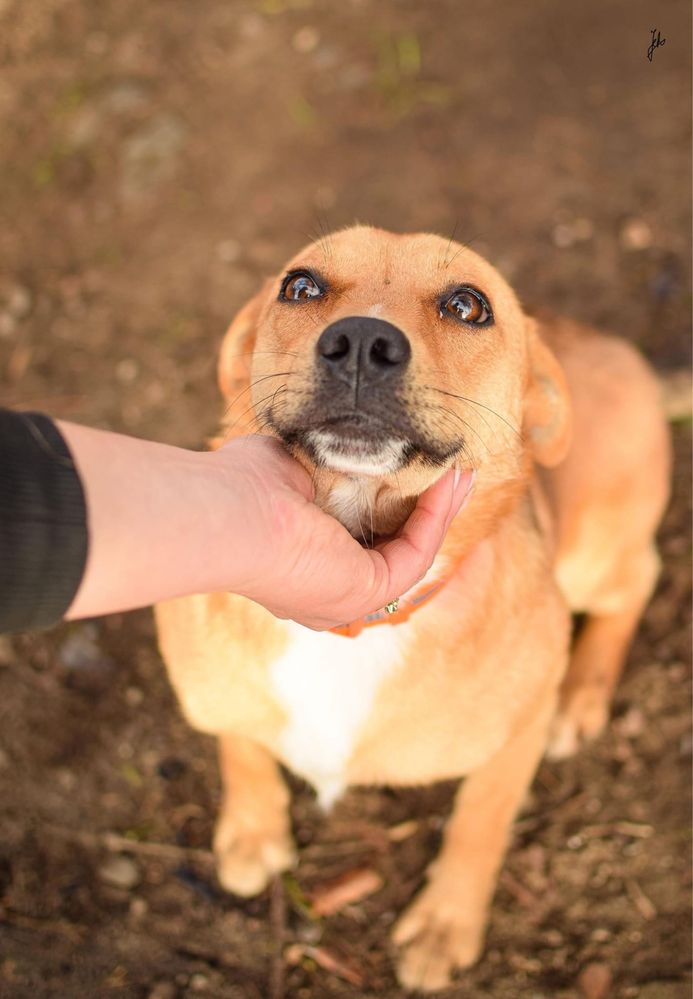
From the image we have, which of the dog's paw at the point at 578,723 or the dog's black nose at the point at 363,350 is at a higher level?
the dog's black nose at the point at 363,350

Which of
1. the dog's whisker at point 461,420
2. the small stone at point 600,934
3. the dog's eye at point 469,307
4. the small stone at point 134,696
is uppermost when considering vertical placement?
the dog's eye at point 469,307

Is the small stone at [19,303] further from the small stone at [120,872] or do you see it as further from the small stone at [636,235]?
the small stone at [636,235]

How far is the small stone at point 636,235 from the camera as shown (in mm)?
6008

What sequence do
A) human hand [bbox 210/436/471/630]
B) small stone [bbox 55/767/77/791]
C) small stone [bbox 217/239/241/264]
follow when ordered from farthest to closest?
small stone [bbox 217/239/241/264]
small stone [bbox 55/767/77/791]
human hand [bbox 210/436/471/630]

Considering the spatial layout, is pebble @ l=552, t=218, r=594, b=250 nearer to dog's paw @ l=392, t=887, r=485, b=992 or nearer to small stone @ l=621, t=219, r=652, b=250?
small stone @ l=621, t=219, r=652, b=250

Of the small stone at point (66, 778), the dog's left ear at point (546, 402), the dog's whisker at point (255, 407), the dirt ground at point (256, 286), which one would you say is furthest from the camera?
the small stone at point (66, 778)

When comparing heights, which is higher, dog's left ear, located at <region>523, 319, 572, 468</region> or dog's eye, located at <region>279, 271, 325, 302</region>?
dog's eye, located at <region>279, 271, 325, 302</region>

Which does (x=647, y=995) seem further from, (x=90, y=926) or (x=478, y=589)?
(x=90, y=926)

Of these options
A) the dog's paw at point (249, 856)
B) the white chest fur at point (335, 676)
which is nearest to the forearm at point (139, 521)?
the white chest fur at point (335, 676)

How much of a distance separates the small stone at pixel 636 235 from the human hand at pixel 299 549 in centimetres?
409

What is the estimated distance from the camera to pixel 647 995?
3.82 m

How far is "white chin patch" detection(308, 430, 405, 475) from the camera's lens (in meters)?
2.60

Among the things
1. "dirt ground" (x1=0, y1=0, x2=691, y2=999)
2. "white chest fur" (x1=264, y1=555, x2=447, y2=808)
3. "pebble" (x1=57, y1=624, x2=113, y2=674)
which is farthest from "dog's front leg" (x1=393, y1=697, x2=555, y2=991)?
"pebble" (x1=57, y1=624, x2=113, y2=674)

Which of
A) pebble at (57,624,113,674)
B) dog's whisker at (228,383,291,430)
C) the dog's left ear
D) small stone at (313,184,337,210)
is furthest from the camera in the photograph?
small stone at (313,184,337,210)
